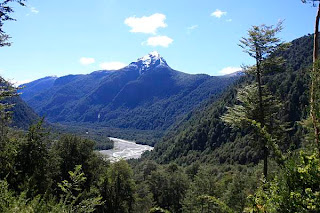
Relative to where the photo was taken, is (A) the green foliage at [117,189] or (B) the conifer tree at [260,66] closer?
(B) the conifer tree at [260,66]

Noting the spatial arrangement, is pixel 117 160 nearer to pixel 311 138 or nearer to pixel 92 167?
pixel 92 167

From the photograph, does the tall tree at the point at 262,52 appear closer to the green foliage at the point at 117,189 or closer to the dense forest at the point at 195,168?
the dense forest at the point at 195,168

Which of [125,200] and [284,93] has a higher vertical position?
[284,93]

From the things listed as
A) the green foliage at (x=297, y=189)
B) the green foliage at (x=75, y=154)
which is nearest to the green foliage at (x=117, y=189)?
the green foliage at (x=75, y=154)

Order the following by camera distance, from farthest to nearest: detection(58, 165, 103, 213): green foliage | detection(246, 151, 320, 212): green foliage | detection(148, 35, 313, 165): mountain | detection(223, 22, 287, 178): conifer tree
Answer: detection(148, 35, 313, 165): mountain → detection(223, 22, 287, 178): conifer tree → detection(58, 165, 103, 213): green foliage → detection(246, 151, 320, 212): green foliage

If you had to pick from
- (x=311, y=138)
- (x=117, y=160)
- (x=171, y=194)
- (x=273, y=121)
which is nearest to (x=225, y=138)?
(x=171, y=194)

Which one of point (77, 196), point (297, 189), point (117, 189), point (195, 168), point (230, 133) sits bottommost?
point (195, 168)

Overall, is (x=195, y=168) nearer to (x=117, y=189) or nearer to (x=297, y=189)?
(x=117, y=189)

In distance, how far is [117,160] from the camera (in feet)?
112

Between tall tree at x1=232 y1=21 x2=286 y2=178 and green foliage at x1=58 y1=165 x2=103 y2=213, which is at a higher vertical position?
tall tree at x1=232 y1=21 x2=286 y2=178

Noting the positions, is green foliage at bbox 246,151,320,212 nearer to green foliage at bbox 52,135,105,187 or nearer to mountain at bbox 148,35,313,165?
green foliage at bbox 52,135,105,187

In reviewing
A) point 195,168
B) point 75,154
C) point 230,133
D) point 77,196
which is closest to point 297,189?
point 77,196

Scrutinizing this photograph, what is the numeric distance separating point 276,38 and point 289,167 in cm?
1280

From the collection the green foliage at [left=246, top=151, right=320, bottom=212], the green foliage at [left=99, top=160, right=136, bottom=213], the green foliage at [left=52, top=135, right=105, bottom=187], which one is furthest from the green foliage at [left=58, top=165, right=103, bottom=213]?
the green foliage at [left=99, top=160, right=136, bottom=213]
